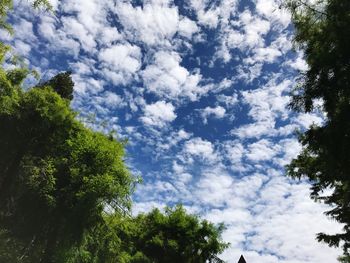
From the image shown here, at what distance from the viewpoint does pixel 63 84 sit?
4431 centimetres

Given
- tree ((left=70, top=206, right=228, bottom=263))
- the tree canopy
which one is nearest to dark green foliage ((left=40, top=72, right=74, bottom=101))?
the tree canopy

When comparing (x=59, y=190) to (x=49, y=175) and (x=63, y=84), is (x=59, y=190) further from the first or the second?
(x=63, y=84)

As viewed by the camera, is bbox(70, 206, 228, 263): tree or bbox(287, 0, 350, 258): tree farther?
bbox(70, 206, 228, 263): tree

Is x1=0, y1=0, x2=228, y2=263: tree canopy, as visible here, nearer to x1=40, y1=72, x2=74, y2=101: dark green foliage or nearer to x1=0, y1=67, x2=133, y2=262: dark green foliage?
x1=0, y1=67, x2=133, y2=262: dark green foliage

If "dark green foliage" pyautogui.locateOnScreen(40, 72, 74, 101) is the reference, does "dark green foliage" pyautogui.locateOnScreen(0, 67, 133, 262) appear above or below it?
below

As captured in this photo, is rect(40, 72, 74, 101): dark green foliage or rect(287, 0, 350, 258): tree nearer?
rect(287, 0, 350, 258): tree

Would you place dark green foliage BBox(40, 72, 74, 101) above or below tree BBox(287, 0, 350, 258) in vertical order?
above

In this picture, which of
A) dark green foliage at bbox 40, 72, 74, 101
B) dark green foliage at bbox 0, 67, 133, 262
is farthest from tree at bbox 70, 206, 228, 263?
dark green foliage at bbox 40, 72, 74, 101

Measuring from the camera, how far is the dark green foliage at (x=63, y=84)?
4388cm

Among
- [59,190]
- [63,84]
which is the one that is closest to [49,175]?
[59,190]

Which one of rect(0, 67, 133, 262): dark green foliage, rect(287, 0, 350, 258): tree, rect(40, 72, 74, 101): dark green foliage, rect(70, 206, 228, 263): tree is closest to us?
rect(287, 0, 350, 258): tree

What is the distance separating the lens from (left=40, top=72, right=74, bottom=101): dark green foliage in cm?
4388

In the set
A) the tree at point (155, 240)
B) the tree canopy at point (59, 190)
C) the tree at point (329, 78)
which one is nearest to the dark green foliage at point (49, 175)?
the tree canopy at point (59, 190)

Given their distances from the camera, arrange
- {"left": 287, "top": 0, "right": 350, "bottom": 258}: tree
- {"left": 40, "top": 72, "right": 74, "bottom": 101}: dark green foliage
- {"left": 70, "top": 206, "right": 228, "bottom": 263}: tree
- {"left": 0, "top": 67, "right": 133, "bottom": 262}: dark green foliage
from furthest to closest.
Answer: {"left": 40, "top": 72, "right": 74, "bottom": 101}: dark green foliage, {"left": 70, "top": 206, "right": 228, "bottom": 263}: tree, {"left": 0, "top": 67, "right": 133, "bottom": 262}: dark green foliage, {"left": 287, "top": 0, "right": 350, "bottom": 258}: tree
